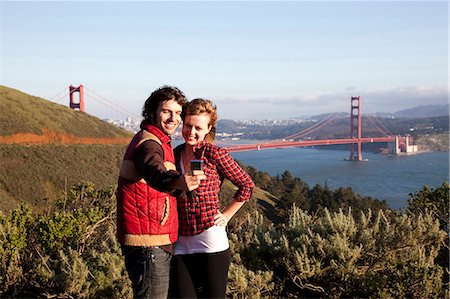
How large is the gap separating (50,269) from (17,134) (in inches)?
1181

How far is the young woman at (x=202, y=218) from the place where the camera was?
5.88ft

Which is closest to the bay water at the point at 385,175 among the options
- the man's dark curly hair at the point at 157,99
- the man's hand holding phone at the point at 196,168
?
the man's dark curly hair at the point at 157,99

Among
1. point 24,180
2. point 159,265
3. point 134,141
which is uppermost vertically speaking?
point 134,141

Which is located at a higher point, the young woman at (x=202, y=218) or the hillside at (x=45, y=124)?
the hillside at (x=45, y=124)

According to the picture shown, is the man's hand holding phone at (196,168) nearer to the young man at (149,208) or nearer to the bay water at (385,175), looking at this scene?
the young man at (149,208)

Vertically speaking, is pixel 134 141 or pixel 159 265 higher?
pixel 134 141

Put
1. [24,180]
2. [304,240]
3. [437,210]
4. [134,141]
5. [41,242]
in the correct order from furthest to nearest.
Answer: [24,180] → [437,210] → [41,242] → [304,240] → [134,141]

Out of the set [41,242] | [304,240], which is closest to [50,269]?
[41,242]

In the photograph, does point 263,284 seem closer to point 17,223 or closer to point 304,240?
point 304,240

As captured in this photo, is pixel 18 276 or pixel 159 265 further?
pixel 18 276

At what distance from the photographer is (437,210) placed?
5.80m

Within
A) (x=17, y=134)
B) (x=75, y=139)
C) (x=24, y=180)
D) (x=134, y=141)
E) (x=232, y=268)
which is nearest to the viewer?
(x=134, y=141)

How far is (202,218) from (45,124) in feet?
114

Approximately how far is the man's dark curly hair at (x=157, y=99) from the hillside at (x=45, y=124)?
30.3 meters
